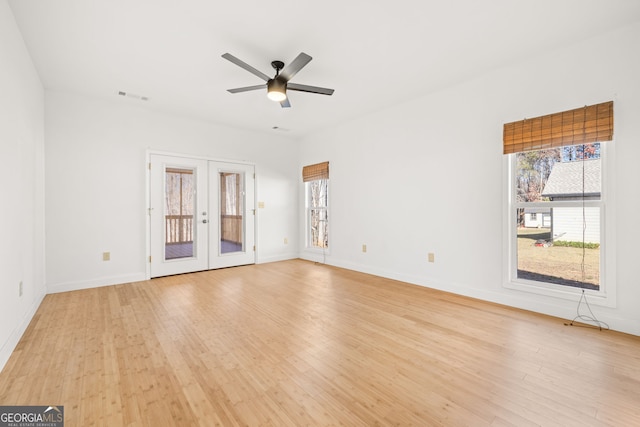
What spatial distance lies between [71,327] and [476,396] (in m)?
3.45

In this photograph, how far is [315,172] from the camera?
5891 millimetres

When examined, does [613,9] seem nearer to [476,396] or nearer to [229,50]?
[476,396]

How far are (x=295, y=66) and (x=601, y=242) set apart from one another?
11.0ft

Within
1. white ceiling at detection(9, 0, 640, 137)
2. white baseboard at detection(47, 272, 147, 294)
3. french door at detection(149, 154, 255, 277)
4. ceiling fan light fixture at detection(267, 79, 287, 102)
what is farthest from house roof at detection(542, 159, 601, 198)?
white baseboard at detection(47, 272, 147, 294)

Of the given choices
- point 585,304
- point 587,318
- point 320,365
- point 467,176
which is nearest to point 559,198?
point 467,176

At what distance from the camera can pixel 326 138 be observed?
223 inches

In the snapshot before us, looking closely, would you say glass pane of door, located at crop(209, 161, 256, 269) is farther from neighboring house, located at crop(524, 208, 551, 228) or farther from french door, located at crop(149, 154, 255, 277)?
neighboring house, located at crop(524, 208, 551, 228)

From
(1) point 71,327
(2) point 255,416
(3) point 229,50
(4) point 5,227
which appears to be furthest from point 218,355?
(3) point 229,50

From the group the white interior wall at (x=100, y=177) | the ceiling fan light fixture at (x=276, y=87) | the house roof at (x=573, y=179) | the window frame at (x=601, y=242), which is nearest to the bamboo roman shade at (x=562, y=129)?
the window frame at (x=601, y=242)

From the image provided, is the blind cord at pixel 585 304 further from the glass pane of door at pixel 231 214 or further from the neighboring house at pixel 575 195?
the glass pane of door at pixel 231 214

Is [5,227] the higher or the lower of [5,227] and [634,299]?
the higher

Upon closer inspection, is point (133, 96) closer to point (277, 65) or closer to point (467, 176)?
point (277, 65)

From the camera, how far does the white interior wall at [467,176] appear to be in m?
2.53

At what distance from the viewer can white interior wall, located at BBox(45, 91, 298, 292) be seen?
12.6ft
